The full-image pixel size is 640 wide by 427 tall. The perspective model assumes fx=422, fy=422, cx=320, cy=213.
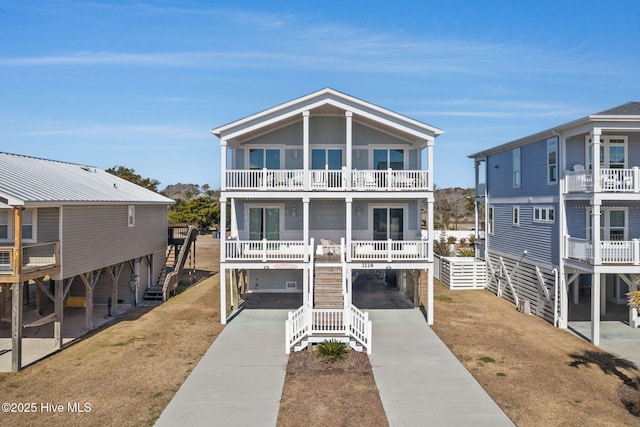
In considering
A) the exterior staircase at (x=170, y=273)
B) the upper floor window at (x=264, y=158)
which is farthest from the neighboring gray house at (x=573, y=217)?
the exterior staircase at (x=170, y=273)

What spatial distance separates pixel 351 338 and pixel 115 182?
52.2 ft

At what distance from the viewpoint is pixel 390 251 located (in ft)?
57.1

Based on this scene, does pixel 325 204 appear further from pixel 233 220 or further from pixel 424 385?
pixel 424 385

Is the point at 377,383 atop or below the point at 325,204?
below

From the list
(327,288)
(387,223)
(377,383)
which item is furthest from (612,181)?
(377,383)

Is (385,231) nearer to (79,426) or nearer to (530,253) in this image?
(530,253)

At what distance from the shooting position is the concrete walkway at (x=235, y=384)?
9.44 meters

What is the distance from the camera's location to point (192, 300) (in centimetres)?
2139

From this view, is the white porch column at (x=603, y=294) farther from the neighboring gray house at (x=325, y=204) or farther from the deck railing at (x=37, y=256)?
the deck railing at (x=37, y=256)

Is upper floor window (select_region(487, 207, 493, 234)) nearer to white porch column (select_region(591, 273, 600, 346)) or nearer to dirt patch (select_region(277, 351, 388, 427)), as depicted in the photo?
white porch column (select_region(591, 273, 600, 346))

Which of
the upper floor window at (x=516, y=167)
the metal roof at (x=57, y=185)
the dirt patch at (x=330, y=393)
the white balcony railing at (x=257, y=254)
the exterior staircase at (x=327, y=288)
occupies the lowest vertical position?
the dirt patch at (x=330, y=393)

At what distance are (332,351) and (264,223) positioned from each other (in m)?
9.17

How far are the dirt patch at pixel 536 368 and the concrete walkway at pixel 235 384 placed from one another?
221 inches

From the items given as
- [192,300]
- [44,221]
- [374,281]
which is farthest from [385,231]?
[44,221]
